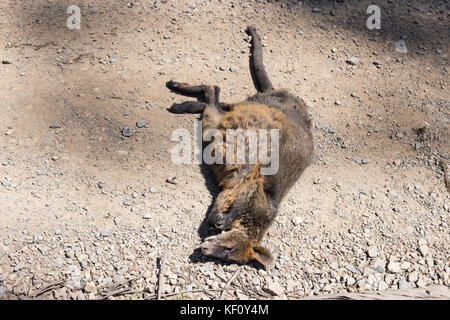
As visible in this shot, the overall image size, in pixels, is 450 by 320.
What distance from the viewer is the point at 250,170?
162 inches

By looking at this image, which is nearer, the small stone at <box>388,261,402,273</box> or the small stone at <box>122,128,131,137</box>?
the small stone at <box>388,261,402,273</box>

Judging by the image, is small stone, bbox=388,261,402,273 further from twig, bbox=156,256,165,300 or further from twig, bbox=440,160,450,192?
twig, bbox=156,256,165,300

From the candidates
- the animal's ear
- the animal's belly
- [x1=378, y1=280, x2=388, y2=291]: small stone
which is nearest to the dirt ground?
[x1=378, y1=280, x2=388, y2=291]: small stone

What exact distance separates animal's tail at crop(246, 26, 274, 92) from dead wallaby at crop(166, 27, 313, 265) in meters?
0.12

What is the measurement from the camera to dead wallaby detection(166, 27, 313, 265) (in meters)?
3.76

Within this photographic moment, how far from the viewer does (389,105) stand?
507 cm

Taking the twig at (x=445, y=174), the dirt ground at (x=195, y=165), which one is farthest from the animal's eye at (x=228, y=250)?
the twig at (x=445, y=174)

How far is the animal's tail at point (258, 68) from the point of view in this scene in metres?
4.93

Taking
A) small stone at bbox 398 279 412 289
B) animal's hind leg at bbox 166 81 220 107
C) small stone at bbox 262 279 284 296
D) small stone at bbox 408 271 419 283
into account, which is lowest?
small stone at bbox 262 279 284 296

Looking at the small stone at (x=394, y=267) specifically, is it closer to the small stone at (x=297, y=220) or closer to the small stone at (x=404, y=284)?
the small stone at (x=404, y=284)

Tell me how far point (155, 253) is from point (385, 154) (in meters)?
Result: 2.90

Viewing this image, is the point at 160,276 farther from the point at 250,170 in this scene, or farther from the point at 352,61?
the point at 352,61
